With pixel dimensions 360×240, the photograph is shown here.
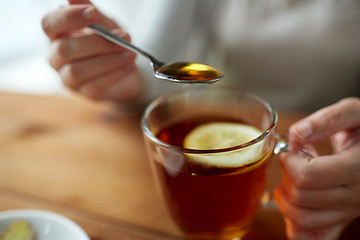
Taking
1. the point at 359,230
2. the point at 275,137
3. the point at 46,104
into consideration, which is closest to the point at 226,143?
the point at 275,137

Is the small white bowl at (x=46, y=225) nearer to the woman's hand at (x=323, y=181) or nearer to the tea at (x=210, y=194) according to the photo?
the tea at (x=210, y=194)

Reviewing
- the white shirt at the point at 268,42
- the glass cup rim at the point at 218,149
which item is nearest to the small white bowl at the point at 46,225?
the glass cup rim at the point at 218,149

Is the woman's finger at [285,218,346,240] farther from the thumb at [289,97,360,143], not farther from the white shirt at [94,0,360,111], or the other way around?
the white shirt at [94,0,360,111]


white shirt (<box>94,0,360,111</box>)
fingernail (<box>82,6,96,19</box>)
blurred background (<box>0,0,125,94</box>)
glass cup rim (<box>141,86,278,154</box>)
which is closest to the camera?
glass cup rim (<box>141,86,278,154</box>)

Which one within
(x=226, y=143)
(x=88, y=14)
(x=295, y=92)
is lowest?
(x=295, y=92)

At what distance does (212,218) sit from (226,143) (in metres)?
0.10

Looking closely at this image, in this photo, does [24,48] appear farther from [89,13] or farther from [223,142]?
[223,142]

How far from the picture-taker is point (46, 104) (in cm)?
90

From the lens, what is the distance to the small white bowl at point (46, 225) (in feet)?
1.57

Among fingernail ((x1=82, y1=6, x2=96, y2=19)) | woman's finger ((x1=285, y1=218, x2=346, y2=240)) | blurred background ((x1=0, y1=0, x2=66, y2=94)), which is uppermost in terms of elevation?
fingernail ((x1=82, y1=6, x2=96, y2=19))

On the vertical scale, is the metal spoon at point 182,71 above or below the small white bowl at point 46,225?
above

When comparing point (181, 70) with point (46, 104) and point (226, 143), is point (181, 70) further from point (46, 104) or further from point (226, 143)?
point (46, 104)

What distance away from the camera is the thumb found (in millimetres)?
489

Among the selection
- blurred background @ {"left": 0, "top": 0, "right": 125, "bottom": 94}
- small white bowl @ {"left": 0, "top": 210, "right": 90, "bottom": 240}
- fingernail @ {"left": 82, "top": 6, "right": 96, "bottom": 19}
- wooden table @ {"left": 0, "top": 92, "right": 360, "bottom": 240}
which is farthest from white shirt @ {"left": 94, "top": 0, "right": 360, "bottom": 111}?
blurred background @ {"left": 0, "top": 0, "right": 125, "bottom": 94}
